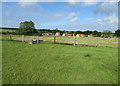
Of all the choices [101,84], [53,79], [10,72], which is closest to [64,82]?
[53,79]

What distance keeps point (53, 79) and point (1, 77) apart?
1645 mm

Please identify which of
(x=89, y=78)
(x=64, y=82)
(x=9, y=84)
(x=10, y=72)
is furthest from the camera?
(x=10, y=72)

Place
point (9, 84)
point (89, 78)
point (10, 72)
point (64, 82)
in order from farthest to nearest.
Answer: point (10, 72) < point (89, 78) < point (64, 82) < point (9, 84)

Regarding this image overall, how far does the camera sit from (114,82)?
266 centimetres

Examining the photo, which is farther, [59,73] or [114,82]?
[59,73]

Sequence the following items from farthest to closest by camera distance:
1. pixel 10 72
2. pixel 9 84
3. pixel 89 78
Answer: pixel 10 72 → pixel 89 78 → pixel 9 84

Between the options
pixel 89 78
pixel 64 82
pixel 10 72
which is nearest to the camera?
pixel 64 82

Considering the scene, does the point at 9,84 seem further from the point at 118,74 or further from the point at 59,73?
the point at 118,74

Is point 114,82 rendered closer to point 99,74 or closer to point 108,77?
point 108,77

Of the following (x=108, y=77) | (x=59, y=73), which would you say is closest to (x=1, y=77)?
(x=59, y=73)

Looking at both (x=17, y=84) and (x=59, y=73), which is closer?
(x=17, y=84)

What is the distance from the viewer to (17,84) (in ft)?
7.85

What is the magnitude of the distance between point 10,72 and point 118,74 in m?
3.96

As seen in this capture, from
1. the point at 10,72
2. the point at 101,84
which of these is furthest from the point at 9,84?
the point at 101,84
